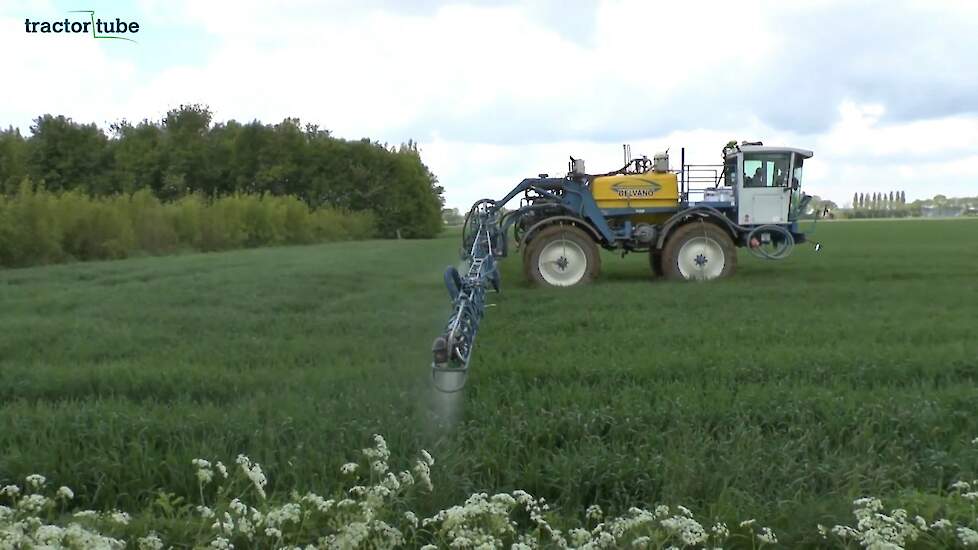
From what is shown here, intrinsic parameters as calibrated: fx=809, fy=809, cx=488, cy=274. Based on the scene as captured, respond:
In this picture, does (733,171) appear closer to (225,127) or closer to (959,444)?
(959,444)

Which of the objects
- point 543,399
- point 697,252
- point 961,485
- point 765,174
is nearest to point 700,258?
point 697,252

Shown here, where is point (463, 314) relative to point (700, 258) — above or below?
below

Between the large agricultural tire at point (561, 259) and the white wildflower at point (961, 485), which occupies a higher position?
the large agricultural tire at point (561, 259)

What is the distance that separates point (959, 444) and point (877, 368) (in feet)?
6.23

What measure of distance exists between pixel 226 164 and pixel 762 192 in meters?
39.7

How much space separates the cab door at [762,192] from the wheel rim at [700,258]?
0.80 metres

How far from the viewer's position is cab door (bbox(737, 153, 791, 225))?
1540 centimetres

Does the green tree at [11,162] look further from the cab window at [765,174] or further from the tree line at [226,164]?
the cab window at [765,174]

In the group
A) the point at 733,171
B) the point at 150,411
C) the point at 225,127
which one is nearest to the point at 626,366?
the point at 150,411

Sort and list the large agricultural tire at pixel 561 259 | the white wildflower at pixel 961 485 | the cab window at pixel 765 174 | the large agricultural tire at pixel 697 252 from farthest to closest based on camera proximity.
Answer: the cab window at pixel 765 174, the large agricultural tire at pixel 697 252, the large agricultural tire at pixel 561 259, the white wildflower at pixel 961 485

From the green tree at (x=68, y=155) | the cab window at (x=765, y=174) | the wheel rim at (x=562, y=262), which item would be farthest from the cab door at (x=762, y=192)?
the green tree at (x=68, y=155)

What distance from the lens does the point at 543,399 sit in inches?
236

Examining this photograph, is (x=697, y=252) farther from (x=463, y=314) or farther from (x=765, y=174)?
(x=463, y=314)

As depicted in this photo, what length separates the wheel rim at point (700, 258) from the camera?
15.2 metres
